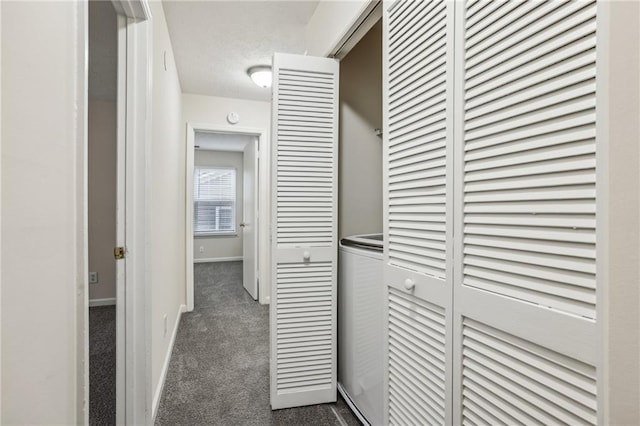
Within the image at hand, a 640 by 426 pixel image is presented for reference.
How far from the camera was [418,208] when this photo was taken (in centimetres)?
113

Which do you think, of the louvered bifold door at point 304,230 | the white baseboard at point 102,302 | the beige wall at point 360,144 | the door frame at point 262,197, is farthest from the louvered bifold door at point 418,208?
the white baseboard at point 102,302

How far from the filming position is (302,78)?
6.21ft

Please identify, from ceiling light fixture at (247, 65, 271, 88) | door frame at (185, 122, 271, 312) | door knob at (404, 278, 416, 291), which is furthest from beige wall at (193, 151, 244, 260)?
door knob at (404, 278, 416, 291)

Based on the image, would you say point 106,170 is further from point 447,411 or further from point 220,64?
point 447,411

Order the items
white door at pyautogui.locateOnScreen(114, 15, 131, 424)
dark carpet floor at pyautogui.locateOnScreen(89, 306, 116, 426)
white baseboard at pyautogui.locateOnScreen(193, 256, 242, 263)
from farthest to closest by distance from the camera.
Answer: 1. white baseboard at pyautogui.locateOnScreen(193, 256, 242, 263)
2. dark carpet floor at pyautogui.locateOnScreen(89, 306, 116, 426)
3. white door at pyautogui.locateOnScreen(114, 15, 131, 424)

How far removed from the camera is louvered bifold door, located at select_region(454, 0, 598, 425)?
0.63 metres

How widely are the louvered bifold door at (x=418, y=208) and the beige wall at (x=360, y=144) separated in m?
0.81

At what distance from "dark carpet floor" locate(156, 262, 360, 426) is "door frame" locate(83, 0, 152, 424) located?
15.4 inches

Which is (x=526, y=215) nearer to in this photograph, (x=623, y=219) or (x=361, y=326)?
(x=623, y=219)

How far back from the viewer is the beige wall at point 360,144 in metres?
2.14

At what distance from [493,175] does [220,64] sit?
2762mm

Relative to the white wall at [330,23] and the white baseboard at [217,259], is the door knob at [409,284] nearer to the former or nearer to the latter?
the white wall at [330,23]

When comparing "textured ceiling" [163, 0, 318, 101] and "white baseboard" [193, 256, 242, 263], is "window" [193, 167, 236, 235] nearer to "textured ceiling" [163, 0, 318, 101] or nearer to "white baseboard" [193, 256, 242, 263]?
"white baseboard" [193, 256, 242, 263]

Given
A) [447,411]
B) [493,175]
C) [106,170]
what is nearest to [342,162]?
[493,175]
